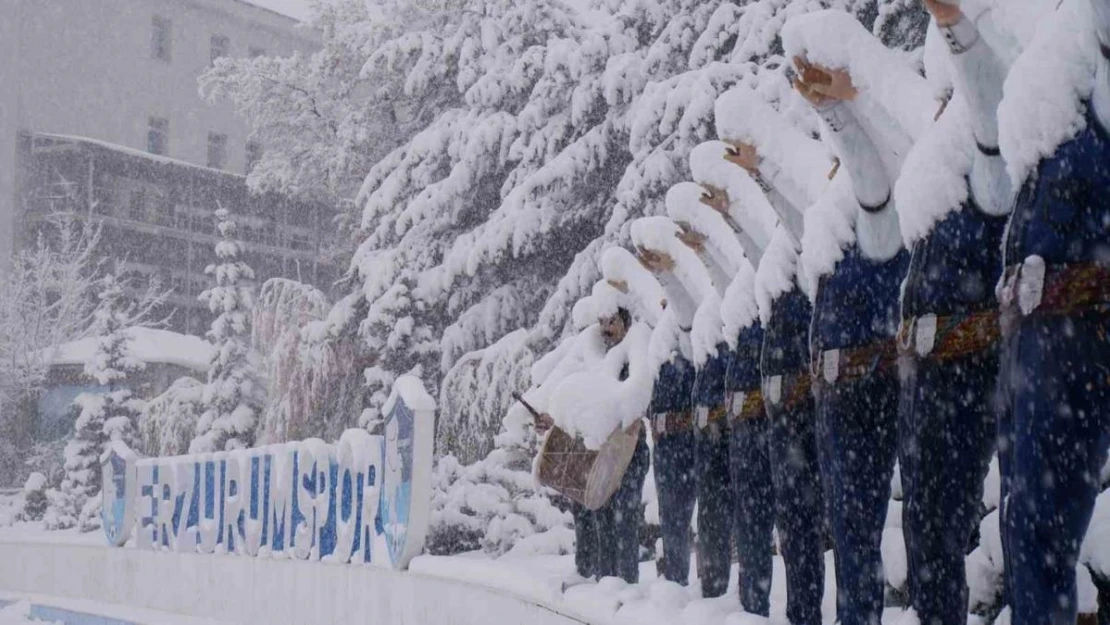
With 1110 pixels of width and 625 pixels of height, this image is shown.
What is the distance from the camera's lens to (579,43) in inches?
639

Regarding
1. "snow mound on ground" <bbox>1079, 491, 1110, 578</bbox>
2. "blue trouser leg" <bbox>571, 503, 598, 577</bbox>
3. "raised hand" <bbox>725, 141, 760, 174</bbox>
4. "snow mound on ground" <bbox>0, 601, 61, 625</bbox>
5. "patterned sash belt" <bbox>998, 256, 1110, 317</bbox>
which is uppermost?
"raised hand" <bbox>725, 141, 760, 174</bbox>

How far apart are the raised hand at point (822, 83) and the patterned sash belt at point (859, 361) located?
78 centimetres

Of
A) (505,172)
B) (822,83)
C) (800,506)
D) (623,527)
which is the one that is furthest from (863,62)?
(505,172)

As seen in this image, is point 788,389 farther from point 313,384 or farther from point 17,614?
point 17,614

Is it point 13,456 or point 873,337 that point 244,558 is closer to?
point 873,337

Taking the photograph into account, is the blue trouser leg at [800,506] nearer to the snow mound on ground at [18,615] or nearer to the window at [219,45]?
the snow mound on ground at [18,615]

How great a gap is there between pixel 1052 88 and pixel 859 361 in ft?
4.28

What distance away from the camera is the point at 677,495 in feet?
21.4

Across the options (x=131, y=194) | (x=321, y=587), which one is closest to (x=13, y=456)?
(x=131, y=194)

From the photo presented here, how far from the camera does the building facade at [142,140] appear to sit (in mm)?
34188

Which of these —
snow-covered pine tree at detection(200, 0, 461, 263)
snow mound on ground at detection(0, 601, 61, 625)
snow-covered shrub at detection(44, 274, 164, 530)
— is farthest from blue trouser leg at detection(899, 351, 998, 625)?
snow-covered shrub at detection(44, 274, 164, 530)

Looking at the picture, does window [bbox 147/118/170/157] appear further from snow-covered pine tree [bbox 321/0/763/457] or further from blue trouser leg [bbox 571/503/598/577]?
blue trouser leg [bbox 571/503/598/577]

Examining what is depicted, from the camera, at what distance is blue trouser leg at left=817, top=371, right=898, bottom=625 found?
4.27 m

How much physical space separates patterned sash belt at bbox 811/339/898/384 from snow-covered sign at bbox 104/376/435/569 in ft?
19.3
